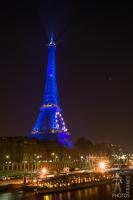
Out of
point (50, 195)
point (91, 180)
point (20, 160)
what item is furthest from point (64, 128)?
point (50, 195)

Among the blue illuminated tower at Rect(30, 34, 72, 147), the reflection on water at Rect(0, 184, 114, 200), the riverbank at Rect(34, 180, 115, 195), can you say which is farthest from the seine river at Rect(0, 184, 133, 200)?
the blue illuminated tower at Rect(30, 34, 72, 147)

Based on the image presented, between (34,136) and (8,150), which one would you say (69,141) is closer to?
(34,136)

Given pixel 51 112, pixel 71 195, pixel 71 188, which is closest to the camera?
pixel 71 195

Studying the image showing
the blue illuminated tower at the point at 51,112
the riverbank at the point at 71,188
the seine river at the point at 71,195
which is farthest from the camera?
the blue illuminated tower at the point at 51,112

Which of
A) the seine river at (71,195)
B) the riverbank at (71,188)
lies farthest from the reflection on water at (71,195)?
the riverbank at (71,188)

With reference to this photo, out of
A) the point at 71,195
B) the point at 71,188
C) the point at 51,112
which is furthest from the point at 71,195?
the point at 51,112

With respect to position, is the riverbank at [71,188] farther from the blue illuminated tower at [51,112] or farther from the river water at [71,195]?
the blue illuminated tower at [51,112]

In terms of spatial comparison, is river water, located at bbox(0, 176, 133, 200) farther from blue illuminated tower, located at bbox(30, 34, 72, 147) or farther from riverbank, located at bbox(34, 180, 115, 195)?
blue illuminated tower, located at bbox(30, 34, 72, 147)

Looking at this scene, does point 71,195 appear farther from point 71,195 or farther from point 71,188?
point 71,188
